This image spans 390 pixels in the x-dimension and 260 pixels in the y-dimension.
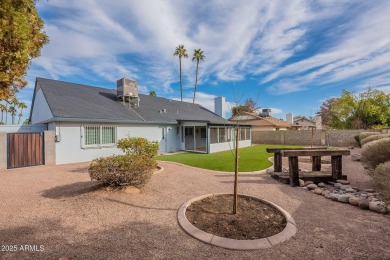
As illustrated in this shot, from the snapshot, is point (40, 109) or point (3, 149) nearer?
point (3, 149)

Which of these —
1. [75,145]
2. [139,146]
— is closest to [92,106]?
[75,145]

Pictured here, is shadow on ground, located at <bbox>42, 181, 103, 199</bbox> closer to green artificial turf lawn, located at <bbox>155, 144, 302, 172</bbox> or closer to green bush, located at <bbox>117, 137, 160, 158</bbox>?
green bush, located at <bbox>117, 137, 160, 158</bbox>

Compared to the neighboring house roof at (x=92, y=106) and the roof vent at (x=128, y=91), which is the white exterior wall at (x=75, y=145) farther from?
the roof vent at (x=128, y=91)

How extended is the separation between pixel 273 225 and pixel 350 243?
1177 millimetres

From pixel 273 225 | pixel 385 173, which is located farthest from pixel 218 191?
pixel 385 173

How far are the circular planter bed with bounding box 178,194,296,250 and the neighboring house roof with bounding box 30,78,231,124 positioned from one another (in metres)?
10.1

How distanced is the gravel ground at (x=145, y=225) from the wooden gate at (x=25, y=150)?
4.88 meters

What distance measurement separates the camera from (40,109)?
13.2 metres

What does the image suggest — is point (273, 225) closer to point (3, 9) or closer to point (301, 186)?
point (301, 186)

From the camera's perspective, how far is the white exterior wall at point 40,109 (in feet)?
39.0

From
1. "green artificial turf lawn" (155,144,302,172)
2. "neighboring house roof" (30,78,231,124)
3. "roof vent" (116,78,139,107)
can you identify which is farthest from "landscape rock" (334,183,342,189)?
"roof vent" (116,78,139,107)

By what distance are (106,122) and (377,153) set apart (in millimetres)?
13808

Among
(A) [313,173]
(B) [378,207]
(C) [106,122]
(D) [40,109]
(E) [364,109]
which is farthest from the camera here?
(E) [364,109]

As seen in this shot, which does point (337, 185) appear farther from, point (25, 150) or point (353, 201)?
point (25, 150)
